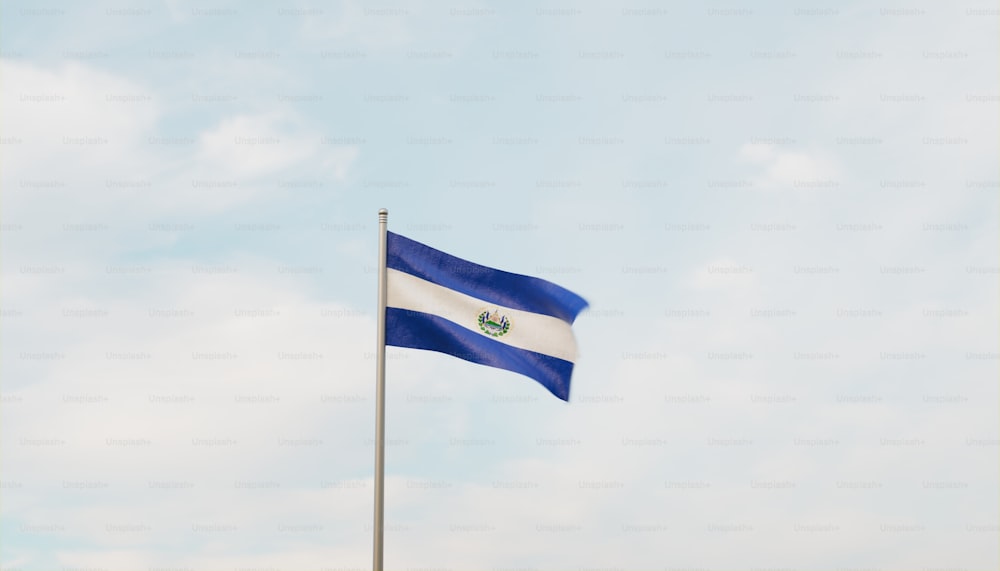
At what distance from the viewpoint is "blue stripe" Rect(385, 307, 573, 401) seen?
16812mm

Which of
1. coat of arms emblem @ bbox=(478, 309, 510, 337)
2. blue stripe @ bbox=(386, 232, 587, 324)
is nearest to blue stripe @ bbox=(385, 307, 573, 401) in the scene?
coat of arms emblem @ bbox=(478, 309, 510, 337)

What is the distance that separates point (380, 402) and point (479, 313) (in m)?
2.34

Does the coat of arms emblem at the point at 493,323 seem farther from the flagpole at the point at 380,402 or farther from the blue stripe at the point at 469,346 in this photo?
the flagpole at the point at 380,402

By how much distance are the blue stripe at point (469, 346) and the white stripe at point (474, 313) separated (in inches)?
3.7

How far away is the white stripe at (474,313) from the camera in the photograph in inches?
664

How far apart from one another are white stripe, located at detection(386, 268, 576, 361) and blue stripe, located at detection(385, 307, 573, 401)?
0.09m

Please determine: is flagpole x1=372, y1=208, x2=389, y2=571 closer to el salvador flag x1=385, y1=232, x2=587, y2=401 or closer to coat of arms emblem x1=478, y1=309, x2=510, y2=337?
el salvador flag x1=385, y1=232, x2=587, y2=401

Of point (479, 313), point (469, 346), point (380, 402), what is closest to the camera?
point (380, 402)

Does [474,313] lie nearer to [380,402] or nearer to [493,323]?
[493,323]

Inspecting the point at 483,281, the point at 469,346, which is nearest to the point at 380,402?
the point at 469,346

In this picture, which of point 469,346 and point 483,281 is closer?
point 469,346

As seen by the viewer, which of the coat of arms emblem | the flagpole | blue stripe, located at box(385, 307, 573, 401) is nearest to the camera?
the flagpole

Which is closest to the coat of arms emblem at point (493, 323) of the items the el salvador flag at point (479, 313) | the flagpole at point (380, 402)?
the el salvador flag at point (479, 313)

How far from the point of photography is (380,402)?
15.9m
